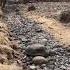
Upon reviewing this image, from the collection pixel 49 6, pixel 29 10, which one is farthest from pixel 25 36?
pixel 49 6

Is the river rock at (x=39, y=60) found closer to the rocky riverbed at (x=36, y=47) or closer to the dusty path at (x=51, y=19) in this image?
the rocky riverbed at (x=36, y=47)

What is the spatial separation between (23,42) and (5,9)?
7.58 metres

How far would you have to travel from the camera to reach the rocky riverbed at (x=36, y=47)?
32.2 ft

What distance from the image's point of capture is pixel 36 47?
34.8ft

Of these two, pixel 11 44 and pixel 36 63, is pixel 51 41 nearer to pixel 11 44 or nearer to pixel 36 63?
pixel 11 44

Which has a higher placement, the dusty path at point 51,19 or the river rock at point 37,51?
the river rock at point 37,51

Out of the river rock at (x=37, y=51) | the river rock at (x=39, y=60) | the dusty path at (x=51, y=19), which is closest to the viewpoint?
the river rock at (x=39, y=60)

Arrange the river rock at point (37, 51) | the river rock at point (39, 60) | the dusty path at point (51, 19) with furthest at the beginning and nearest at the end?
the dusty path at point (51, 19)
the river rock at point (37, 51)
the river rock at point (39, 60)

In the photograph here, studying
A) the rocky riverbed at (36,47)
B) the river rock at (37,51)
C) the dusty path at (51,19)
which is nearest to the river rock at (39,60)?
the rocky riverbed at (36,47)

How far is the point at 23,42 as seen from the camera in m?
12.4

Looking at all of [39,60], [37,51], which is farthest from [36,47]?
[39,60]

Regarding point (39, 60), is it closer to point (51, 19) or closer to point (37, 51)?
point (37, 51)

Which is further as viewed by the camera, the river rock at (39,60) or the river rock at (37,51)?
the river rock at (37,51)

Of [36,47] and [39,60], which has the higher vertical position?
[36,47]
